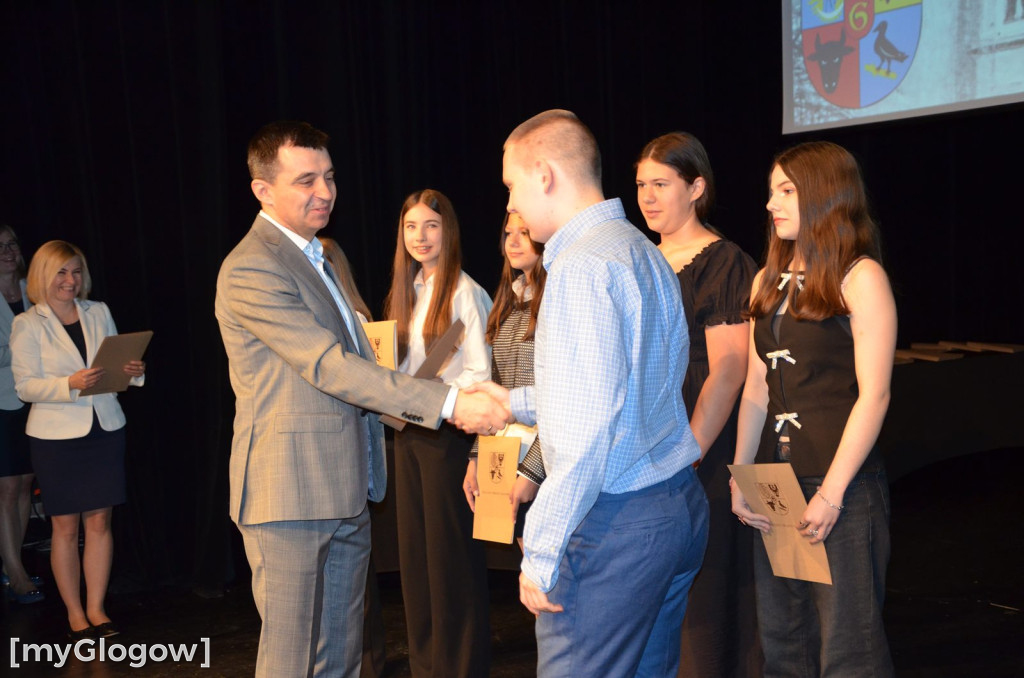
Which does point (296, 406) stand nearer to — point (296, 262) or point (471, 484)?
point (296, 262)

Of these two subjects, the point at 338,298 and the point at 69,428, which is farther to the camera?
the point at 69,428

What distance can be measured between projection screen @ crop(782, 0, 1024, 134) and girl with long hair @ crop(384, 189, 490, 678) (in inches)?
131

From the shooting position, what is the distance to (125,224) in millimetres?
4664

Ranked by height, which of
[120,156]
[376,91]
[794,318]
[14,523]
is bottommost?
[14,523]

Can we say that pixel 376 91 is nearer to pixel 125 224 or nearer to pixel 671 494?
pixel 125 224

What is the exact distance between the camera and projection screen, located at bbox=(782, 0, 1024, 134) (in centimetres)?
498

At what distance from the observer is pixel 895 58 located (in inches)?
212

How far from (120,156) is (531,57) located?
263 cm

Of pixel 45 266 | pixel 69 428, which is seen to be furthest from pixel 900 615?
pixel 45 266

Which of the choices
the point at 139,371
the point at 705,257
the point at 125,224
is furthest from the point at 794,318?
the point at 125,224

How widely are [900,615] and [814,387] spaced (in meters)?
2.05

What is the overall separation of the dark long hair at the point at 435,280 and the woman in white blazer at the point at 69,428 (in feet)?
4.47

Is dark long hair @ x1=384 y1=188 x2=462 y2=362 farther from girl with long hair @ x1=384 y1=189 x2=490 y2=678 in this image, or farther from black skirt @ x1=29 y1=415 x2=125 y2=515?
black skirt @ x1=29 y1=415 x2=125 y2=515

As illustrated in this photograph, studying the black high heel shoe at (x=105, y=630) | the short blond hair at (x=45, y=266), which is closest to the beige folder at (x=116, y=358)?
the short blond hair at (x=45, y=266)
